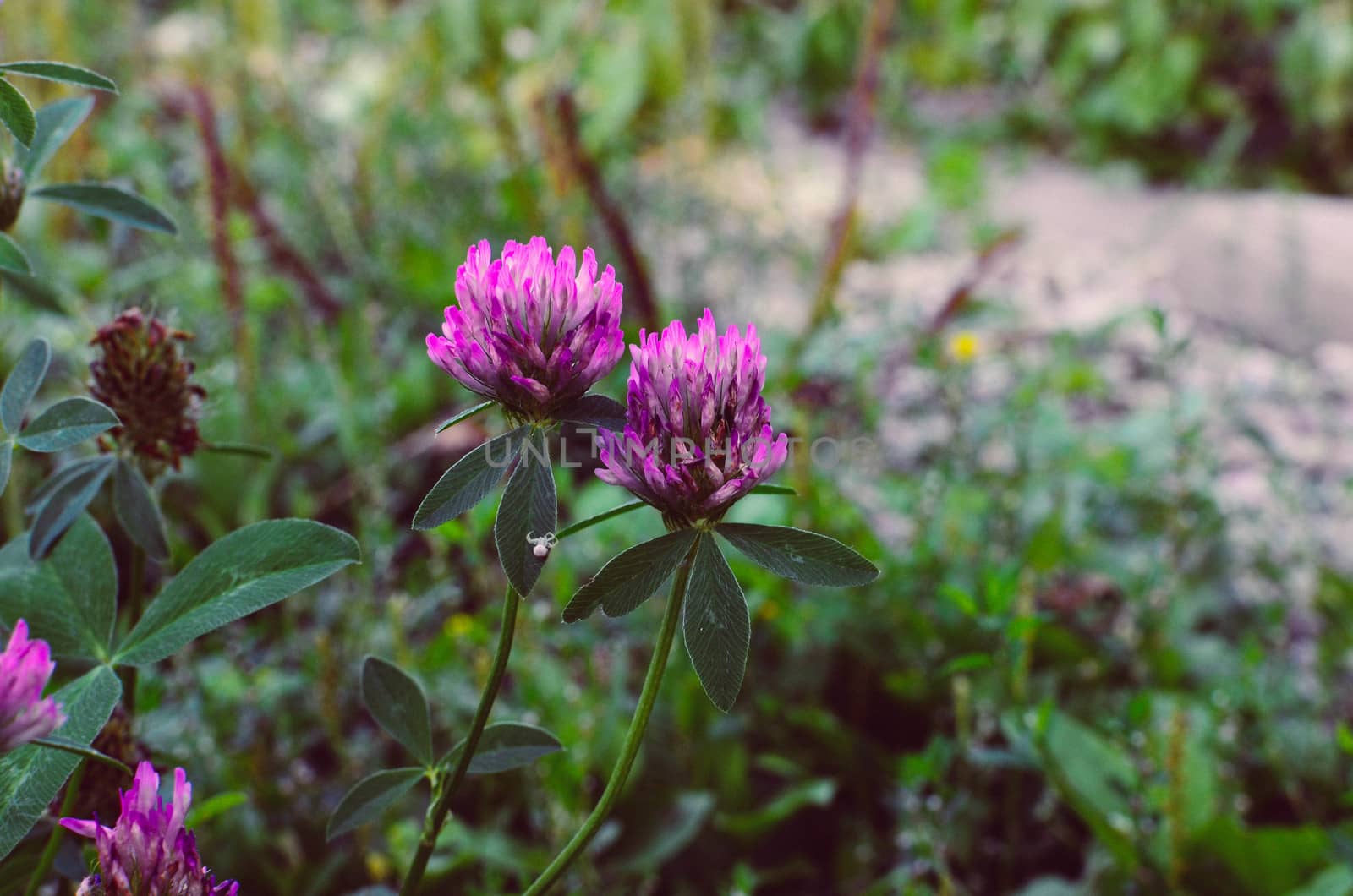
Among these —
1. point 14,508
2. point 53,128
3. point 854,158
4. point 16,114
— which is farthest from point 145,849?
point 854,158

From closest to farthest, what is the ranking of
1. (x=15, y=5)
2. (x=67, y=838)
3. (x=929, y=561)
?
(x=67, y=838)
(x=929, y=561)
(x=15, y=5)

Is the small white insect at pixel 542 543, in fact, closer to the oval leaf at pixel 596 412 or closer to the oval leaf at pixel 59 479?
the oval leaf at pixel 596 412

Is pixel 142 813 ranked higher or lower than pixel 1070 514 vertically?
lower

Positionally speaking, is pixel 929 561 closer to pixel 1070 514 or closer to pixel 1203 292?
pixel 1070 514

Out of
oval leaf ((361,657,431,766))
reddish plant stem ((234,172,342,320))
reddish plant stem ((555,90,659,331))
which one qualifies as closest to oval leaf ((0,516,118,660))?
oval leaf ((361,657,431,766))

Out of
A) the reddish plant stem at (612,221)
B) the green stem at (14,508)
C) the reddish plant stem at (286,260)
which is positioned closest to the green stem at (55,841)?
the green stem at (14,508)

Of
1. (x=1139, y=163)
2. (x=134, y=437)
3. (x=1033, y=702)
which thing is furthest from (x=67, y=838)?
(x=1139, y=163)
